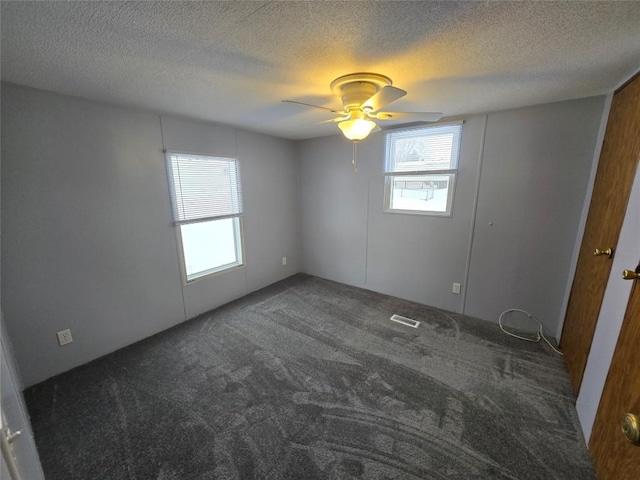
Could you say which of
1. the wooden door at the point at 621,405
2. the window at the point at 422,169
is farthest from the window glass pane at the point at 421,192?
the wooden door at the point at 621,405

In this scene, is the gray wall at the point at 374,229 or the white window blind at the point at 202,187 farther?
the gray wall at the point at 374,229

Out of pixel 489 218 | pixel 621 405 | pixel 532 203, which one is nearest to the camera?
pixel 621 405

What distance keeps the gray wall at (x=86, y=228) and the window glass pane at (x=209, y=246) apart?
156 mm

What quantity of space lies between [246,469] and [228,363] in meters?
0.90

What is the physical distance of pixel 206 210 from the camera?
9.48 feet

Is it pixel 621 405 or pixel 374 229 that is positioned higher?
pixel 374 229

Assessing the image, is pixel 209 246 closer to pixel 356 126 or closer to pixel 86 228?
pixel 86 228

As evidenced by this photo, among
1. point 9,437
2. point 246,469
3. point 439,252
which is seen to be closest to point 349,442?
point 246,469

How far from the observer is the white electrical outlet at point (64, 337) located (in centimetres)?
202

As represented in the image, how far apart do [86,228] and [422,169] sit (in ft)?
10.7

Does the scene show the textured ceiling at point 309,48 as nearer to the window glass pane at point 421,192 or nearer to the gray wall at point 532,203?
the gray wall at point 532,203

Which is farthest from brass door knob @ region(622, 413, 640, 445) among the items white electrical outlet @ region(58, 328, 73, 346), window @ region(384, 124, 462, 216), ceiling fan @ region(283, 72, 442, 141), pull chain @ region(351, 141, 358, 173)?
white electrical outlet @ region(58, 328, 73, 346)

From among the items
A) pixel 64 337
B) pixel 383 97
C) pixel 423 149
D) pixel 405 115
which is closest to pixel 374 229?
pixel 423 149

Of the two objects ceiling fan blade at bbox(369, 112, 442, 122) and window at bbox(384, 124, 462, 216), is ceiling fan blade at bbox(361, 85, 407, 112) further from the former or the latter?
window at bbox(384, 124, 462, 216)
